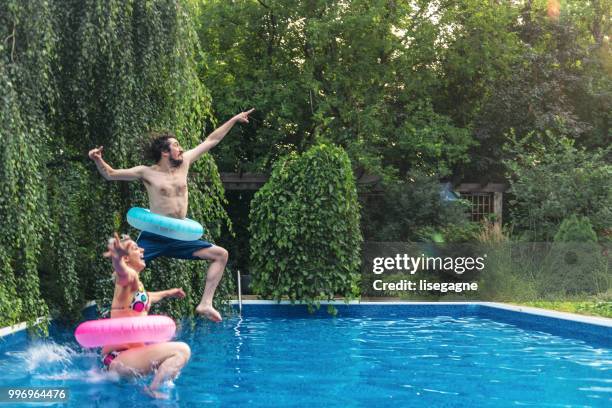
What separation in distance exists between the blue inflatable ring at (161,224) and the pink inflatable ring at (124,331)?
1.08 m

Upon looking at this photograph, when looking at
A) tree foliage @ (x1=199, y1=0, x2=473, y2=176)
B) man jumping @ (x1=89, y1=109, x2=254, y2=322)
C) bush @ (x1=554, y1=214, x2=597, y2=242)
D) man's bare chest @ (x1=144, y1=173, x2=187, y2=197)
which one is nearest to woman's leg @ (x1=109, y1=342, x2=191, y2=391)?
man jumping @ (x1=89, y1=109, x2=254, y2=322)

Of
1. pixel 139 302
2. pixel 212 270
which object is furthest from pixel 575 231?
pixel 139 302

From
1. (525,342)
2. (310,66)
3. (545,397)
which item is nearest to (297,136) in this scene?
(310,66)

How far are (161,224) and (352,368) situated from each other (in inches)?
93.4

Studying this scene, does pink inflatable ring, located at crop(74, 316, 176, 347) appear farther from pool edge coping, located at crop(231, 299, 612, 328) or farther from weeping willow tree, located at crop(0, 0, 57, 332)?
pool edge coping, located at crop(231, 299, 612, 328)

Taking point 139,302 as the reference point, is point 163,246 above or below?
above

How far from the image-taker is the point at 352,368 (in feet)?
25.9

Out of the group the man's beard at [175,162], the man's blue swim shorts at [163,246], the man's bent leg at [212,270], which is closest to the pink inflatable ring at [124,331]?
the man's bent leg at [212,270]

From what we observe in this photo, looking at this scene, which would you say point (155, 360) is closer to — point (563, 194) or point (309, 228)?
point (309, 228)

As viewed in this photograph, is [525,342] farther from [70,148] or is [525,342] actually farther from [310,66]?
[310,66]

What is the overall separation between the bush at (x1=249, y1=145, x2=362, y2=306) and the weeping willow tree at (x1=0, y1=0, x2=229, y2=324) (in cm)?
325

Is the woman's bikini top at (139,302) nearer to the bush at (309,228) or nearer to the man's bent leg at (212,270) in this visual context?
the man's bent leg at (212,270)

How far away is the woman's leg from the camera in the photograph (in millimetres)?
6238

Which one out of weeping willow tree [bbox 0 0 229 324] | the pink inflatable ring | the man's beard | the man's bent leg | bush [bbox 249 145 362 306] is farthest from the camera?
bush [bbox 249 145 362 306]
